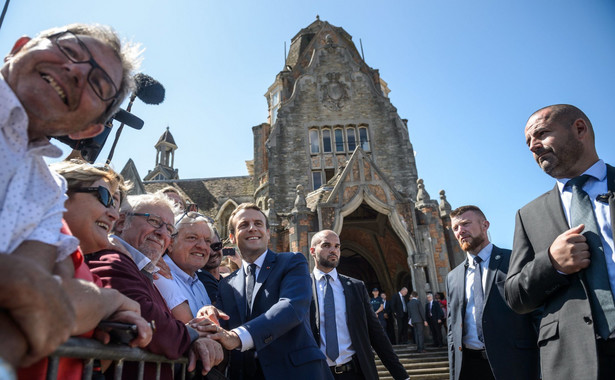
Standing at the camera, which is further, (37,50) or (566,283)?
(566,283)

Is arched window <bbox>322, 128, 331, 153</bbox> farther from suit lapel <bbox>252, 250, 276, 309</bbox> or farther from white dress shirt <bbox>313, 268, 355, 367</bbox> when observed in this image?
suit lapel <bbox>252, 250, 276, 309</bbox>

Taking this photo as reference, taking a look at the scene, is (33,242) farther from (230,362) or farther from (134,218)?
(230,362)

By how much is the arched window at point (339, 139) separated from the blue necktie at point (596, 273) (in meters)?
18.0

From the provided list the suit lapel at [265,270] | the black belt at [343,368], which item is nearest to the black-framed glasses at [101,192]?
the suit lapel at [265,270]

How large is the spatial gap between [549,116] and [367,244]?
16729mm

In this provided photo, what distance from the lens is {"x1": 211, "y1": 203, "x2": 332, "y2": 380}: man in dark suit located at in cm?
251

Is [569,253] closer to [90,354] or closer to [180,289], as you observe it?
[90,354]

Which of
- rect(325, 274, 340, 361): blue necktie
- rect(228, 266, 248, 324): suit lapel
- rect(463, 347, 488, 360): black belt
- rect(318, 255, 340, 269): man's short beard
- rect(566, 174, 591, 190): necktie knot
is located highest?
rect(566, 174, 591, 190): necktie knot

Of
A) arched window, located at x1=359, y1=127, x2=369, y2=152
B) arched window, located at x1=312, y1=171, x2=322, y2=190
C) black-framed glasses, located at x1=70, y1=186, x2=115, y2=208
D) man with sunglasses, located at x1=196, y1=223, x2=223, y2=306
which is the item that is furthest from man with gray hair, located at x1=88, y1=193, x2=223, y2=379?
arched window, located at x1=359, y1=127, x2=369, y2=152

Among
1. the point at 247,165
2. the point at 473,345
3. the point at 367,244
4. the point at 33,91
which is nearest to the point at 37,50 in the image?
the point at 33,91

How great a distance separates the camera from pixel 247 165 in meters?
30.3

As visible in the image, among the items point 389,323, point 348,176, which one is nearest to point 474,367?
point 389,323

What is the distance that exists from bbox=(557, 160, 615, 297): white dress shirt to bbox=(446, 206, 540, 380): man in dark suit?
139cm

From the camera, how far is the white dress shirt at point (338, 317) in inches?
161
